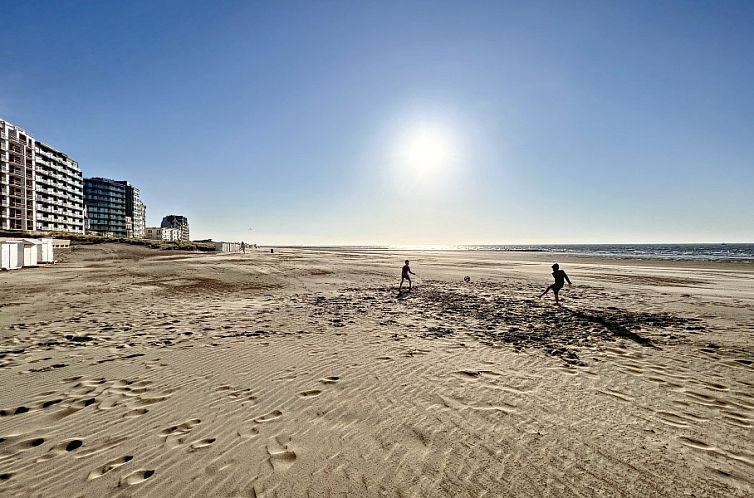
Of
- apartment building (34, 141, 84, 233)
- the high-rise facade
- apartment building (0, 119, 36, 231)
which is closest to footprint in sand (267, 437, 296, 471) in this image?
apartment building (0, 119, 36, 231)

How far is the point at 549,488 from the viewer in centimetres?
333

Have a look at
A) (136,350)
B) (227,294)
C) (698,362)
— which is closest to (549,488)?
(698,362)

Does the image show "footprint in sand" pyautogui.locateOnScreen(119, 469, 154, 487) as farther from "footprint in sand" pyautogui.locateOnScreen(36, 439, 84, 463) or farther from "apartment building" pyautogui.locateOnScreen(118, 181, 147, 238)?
"apartment building" pyautogui.locateOnScreen(118, 181, 147, 238)

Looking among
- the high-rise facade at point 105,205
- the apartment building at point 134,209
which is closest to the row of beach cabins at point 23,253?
the high-rise facade at point 105,205

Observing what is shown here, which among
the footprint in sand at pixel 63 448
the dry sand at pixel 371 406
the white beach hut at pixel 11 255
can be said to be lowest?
the dry sand at pixel 371 406

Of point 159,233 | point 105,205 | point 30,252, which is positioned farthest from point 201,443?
point 159,233

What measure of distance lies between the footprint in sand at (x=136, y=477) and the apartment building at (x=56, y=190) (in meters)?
105

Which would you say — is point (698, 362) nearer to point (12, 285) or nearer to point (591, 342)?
point (591, 342)

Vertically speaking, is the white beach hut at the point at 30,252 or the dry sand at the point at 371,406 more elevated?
the white beach hut at the point at 30,252

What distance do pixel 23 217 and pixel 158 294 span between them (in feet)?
279

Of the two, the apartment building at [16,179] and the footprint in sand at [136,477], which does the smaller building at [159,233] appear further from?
the footprint in sand at [136,477]

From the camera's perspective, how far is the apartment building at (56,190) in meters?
77.7

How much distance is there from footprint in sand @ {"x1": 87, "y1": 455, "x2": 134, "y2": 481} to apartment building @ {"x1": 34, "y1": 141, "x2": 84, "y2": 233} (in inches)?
4100

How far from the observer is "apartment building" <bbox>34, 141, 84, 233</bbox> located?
77688 millimetres
